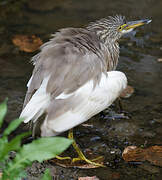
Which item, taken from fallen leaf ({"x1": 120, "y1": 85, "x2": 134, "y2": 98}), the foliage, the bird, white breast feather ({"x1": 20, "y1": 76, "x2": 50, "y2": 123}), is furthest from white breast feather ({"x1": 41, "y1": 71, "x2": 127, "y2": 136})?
fallen leaf ({"x1": 120, "y1": 85, "x2": 134, "y2": 98})

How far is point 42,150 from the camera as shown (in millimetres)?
1888

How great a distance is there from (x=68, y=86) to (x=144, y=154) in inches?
38.0

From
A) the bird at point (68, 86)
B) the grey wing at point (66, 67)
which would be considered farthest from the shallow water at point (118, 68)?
the grey wing at point (66, 67)

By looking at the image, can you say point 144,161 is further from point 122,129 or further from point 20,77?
point 20,77

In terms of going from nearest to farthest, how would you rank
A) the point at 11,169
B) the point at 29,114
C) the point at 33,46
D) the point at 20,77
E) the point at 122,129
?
the point at 11,169
the point at 29,114
the point at 122,129
the point at 20,77
the point at 33,46

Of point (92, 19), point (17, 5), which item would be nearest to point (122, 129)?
point (92, 19)

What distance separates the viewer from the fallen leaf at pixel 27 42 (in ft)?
16.2

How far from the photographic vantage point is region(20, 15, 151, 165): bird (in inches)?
111

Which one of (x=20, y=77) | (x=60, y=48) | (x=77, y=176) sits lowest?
(x=77, y=176)

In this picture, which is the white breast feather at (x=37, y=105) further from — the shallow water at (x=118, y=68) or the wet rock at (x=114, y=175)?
the wet rock at (x=114, y=175)

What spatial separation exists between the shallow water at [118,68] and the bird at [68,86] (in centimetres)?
34

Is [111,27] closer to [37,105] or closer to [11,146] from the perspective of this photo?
[37,105]

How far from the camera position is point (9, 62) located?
4.66 m

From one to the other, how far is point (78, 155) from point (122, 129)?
595 millimetres
